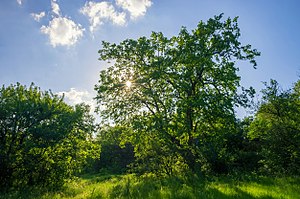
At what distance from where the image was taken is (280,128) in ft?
62.4

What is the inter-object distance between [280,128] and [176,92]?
891 centimetres

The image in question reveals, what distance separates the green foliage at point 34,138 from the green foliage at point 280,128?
640 inches

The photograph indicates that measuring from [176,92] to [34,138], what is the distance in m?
10.5

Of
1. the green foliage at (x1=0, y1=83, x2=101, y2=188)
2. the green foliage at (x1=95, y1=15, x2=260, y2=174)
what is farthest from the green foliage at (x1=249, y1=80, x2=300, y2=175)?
the green foliage at (x1=0, y1=83, x2=101, y2=188)

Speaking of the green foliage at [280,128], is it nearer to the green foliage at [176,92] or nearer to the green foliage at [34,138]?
the green foliage at [176,92]

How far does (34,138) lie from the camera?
15336 millimetres

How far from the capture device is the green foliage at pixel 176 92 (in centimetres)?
1670

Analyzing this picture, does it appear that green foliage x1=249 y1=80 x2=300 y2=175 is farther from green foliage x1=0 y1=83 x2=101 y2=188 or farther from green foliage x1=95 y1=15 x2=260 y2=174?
green foliage x1=0 y1=83 x2=101 y2=188

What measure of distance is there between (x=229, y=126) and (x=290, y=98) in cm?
928

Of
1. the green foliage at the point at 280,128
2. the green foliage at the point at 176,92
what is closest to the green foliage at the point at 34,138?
the green foliage at the point at 176,92

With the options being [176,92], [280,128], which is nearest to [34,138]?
[176,92]

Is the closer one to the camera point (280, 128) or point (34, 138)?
point (34, 138)

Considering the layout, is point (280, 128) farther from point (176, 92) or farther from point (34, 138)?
point (34, 138)

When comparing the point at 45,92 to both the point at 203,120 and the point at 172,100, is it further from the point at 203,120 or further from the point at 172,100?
the point at 203,120
